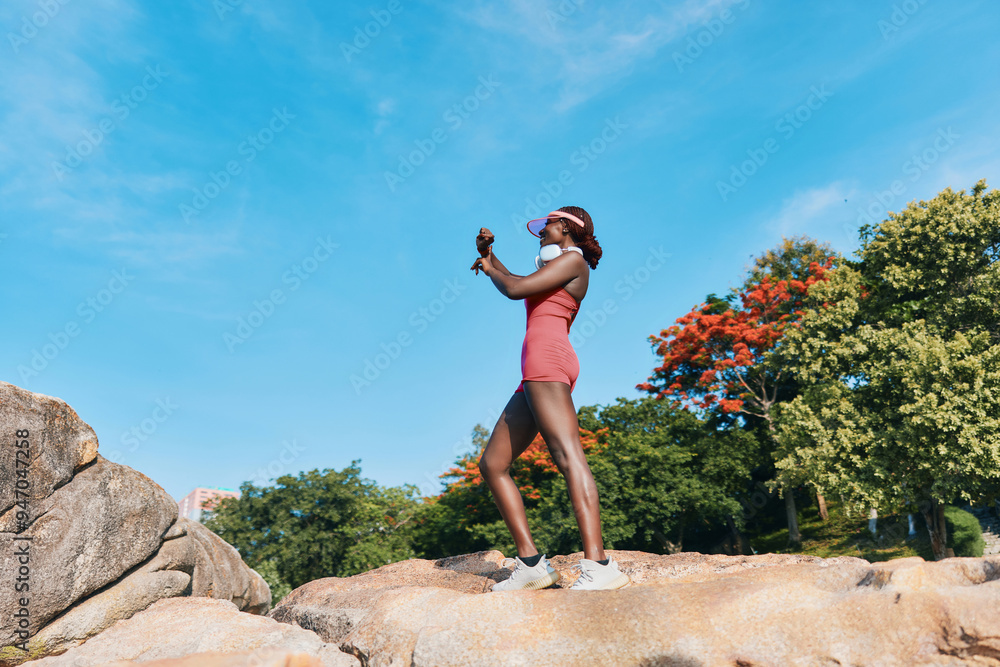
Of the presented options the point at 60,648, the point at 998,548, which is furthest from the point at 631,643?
the point at 998,548

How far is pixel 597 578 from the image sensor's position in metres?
4.11

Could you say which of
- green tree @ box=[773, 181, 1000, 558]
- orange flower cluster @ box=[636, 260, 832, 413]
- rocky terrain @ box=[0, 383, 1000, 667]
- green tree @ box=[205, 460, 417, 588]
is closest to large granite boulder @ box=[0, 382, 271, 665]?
rocky terrain @ box=[0, 383, 1000, 667]

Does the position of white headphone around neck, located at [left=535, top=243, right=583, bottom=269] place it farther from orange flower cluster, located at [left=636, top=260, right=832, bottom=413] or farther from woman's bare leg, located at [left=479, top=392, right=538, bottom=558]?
orange flower cluster, located at [left=636, top=260, right=832, bottom=413]

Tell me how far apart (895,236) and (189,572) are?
20831 mm

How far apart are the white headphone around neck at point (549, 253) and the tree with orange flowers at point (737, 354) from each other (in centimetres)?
2552

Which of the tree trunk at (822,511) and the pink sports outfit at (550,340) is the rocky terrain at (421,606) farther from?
the tree trunk at (822,511)

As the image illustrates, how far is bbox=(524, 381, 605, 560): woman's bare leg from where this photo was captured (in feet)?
14.1

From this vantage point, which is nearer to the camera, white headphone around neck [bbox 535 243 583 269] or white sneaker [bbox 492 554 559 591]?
white sneaker [bbox 492 554 559 591]

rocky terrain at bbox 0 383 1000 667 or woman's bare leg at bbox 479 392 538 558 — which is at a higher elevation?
woman's bare leg at bbox 479 392 538 558

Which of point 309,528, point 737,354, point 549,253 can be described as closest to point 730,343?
point 737,354

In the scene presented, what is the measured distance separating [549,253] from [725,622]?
2.78 m

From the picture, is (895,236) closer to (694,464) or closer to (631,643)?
(694,464)

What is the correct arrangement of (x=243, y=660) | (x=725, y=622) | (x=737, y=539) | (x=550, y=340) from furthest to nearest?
(x=737, y=539), (x=550, y=340), (x=725, y=622), (x=243, y=660)

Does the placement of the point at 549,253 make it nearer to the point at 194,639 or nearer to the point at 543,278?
the point at 543,278
